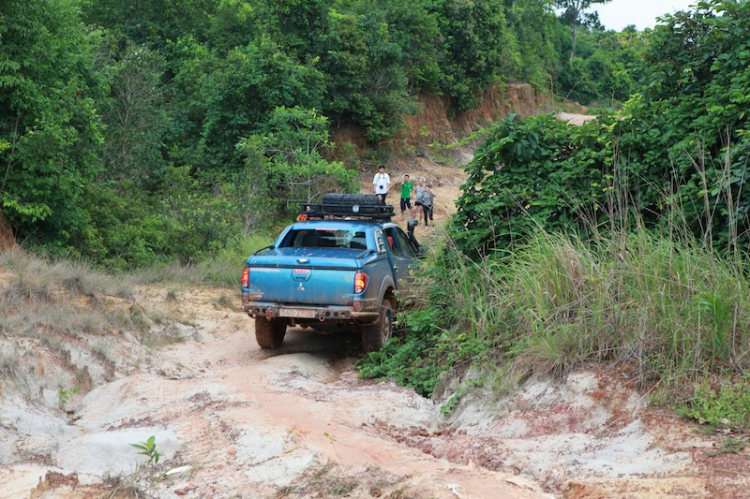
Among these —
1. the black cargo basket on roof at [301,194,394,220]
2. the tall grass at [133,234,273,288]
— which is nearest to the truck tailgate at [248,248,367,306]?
the black cargo basket on roof at [301,194,394,220]

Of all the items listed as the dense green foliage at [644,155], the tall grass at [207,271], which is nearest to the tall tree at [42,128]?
the tall grass at [207,271]

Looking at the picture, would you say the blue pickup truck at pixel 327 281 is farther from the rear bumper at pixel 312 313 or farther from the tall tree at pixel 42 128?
the tall tree at pixel 42 128

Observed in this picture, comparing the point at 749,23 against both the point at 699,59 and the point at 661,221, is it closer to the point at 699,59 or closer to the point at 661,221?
the point at 699,59

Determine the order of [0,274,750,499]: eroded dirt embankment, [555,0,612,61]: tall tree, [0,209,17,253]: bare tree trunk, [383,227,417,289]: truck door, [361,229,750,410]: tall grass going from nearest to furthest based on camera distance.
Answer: [0,274,750,499]: eroded dirt embankment → [361,229,750,410]: tall grass → [383,227,417,289]: truck door → [0,209,17,253]: bare tree trunk → [555,0,612,61]: tall tree

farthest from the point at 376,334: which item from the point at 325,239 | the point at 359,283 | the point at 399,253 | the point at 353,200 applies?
the point at 353,200

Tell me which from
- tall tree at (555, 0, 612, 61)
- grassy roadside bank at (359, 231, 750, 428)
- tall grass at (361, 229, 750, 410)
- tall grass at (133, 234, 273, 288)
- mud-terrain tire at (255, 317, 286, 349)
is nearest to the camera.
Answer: grassy roadside bank at (359, 231, 750, 428)

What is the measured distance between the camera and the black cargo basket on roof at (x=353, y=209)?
1198cm

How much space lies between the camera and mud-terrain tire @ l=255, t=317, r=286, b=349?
11.0 m

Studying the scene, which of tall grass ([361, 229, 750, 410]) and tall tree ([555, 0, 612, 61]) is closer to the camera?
tall grass ([361, 229, 750, 410])

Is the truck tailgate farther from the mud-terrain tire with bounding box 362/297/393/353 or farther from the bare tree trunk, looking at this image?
the bare tree trunk

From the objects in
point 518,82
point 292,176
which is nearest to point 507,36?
point 518,82

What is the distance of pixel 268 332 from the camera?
11109 millimetres

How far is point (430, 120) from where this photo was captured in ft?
123

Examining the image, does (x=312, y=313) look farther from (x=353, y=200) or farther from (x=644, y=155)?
(x=644, y=155)
